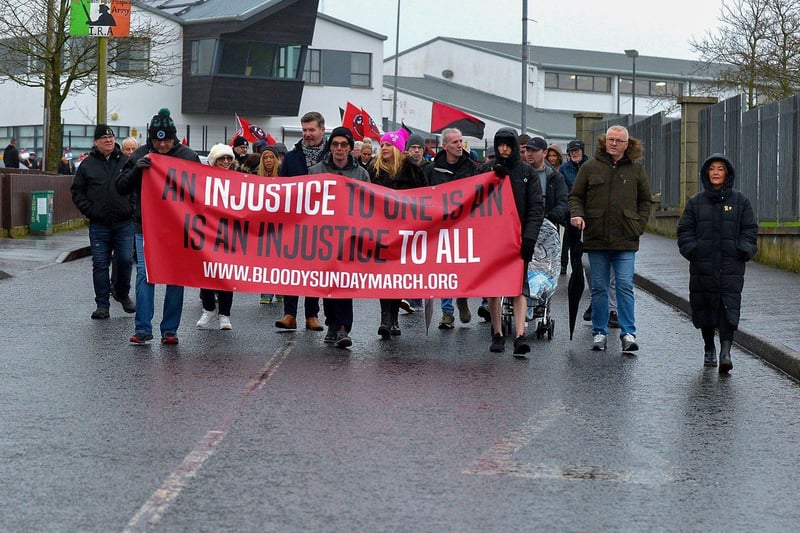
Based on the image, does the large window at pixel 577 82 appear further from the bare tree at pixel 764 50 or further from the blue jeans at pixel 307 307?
the blue jeans at pixel 307 307

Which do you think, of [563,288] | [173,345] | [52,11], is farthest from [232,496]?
[52,11]

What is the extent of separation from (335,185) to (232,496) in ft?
19.6

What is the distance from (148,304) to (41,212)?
17.3 metres

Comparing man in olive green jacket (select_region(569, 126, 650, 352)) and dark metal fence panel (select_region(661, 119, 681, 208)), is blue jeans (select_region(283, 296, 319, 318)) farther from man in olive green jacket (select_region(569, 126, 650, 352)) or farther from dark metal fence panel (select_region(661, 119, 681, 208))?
dark metal fence panel (select_region(661, 119, 681, 208))

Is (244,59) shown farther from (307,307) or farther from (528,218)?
(528,218)

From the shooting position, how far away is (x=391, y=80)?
87.1m

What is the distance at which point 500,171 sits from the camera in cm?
1171

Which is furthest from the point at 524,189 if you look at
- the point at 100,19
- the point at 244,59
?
the point at 244,59

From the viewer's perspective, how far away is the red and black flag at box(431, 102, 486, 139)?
84.7 ft

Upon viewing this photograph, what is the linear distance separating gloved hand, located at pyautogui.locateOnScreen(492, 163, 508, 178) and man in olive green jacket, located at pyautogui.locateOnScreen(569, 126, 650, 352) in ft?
2.29

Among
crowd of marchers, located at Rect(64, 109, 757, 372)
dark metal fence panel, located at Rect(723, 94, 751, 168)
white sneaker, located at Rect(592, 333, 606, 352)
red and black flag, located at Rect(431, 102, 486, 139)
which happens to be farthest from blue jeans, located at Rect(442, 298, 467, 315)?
red and black flag, located at Rect(431, 102, 486, 139)

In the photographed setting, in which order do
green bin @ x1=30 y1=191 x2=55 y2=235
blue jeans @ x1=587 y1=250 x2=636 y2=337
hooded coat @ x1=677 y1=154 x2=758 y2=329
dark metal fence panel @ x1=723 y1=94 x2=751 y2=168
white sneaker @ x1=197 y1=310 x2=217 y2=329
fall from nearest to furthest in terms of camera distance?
hooded coat @ x1=677 y1=154 x2=758 y2=329 → blue jeans @ x1=587 y1=250 x2=636 y2=337 → white sneaker @ x1=197 y1=310 x2=217 y2=329 → dark metal fence panel @ x1=723 y1=94 x2=751 y2=168 → green bin @ x1=30 y1=191 x2=55 y2=235

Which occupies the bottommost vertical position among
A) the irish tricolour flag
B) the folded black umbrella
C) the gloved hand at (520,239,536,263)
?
the folded black umbrella

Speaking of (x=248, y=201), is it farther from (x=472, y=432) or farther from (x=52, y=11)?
(x=52, y=11)
